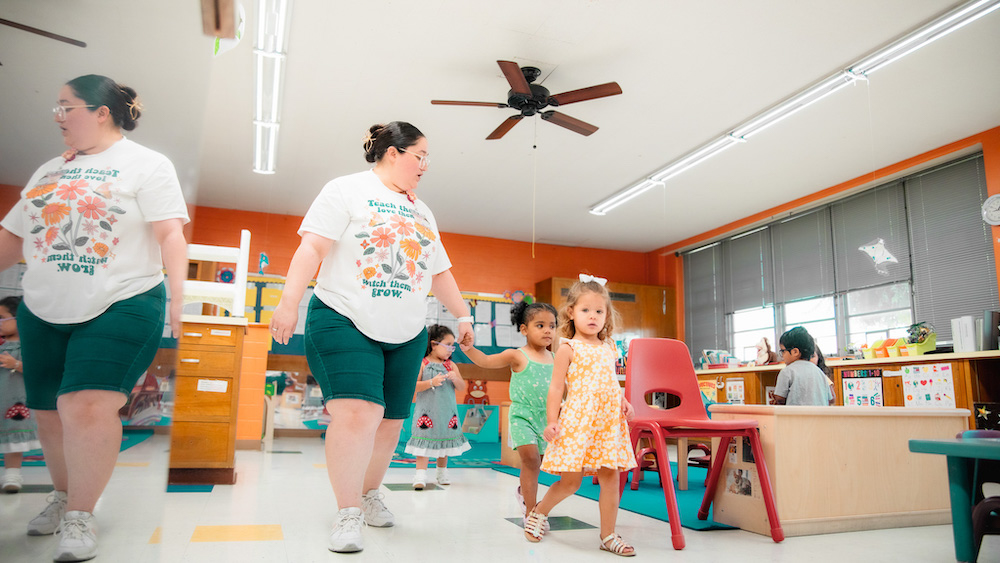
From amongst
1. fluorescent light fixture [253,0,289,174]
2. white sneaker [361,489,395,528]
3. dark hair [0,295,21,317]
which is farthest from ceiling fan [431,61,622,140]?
dark hair [0,295,21,317]

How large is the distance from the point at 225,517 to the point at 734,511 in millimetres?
1992

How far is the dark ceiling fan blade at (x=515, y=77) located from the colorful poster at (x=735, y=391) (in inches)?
156

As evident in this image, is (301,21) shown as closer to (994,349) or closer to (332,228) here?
(332,228)

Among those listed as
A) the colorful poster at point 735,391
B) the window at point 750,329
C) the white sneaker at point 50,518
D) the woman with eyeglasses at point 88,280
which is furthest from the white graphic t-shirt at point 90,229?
the window at point 750,329

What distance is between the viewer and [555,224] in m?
8.67

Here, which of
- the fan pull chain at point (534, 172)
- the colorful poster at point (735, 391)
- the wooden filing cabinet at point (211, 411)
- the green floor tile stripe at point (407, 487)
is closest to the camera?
the wooden filing cabinet at point (211, 411)

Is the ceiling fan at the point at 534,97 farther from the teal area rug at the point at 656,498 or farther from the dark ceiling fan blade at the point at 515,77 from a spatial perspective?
the teal area rug at the point at 656,498

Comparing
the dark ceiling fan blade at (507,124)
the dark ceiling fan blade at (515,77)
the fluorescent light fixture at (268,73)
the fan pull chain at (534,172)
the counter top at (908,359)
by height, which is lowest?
the counter top at (908,359)

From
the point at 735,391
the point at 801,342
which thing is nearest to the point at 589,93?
the point at 801,342

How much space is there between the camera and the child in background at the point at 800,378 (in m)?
3.57

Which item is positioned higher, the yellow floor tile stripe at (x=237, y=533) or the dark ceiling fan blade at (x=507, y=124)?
the dark ceiling fan blade at (x=507, y=124)

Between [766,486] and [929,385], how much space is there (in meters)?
3.31

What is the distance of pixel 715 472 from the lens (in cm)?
Result: 253

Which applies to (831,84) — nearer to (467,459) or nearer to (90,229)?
(467,459)
